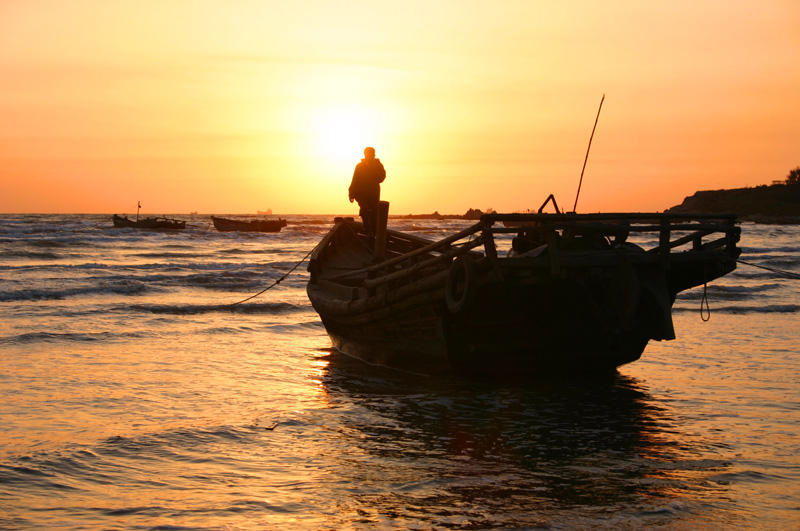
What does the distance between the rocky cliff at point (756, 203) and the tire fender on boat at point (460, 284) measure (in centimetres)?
11813

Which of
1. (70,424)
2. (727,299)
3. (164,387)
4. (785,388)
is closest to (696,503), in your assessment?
(785,388)

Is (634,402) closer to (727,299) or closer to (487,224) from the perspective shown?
(487,224)

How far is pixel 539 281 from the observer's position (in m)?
7.91

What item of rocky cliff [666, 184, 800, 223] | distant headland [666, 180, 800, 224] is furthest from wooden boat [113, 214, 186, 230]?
distant headland [666, 180, 800, 224]

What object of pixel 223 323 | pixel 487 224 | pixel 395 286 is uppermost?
pixel 487 224

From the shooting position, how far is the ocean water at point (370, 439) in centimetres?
515

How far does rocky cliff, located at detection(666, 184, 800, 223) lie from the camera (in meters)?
122

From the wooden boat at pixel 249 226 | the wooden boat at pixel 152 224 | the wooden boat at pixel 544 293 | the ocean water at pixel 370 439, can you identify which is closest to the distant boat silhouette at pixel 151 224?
the wooden boat at pixel 152 224

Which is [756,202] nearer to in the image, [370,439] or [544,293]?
[544,293]

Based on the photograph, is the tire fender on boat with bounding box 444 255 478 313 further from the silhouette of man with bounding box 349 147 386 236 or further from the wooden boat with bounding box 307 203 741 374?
the silhouette of man with bounding box 349 147 386 236

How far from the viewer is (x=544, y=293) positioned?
8562 millimetres

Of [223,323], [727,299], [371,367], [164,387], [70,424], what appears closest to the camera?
[70,424]

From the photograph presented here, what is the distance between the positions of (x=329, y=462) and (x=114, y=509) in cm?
184

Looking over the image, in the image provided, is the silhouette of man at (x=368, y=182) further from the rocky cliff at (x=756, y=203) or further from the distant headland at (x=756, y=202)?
the rocky cliff at (x=756, y=203)
